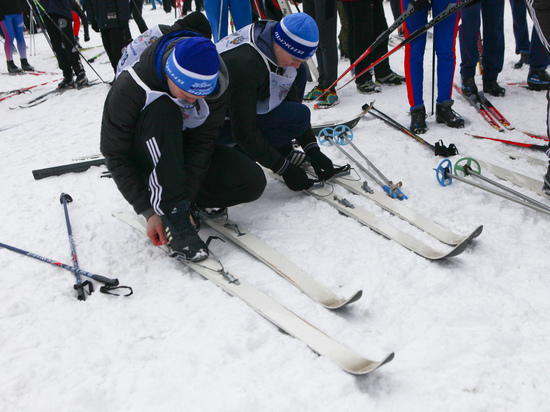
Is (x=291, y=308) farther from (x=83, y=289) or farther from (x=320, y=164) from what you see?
(x=320, y=164)

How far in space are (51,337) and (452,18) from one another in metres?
3.67

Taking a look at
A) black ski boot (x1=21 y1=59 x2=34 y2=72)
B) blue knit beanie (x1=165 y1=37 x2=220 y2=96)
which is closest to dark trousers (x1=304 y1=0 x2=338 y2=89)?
blue knit beanie (x1=165 y1=37 x2=220 y2=96)

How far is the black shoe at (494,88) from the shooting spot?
4590 mm

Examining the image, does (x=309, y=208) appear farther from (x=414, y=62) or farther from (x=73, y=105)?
(x=73, y=105)

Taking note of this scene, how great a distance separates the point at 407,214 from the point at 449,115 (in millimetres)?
1708

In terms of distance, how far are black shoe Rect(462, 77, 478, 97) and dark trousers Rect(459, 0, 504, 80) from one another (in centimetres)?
5

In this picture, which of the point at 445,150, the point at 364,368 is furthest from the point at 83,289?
the point at 445,150

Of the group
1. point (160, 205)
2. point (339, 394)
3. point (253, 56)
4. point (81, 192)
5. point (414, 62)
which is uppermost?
point (253, 56)

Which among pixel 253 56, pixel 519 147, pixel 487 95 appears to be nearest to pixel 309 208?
pixel 253 56

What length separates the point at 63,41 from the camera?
6.54 metres

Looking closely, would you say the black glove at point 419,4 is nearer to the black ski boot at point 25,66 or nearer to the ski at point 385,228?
the ski at point 385,228

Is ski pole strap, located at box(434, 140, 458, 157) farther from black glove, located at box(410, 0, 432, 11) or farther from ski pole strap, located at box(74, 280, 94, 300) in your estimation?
ski pole strap, located at box(74, 280, 94, 300)

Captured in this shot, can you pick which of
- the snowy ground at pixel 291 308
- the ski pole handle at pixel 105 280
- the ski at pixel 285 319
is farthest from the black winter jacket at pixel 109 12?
the ski pole handle at pixel 105 280

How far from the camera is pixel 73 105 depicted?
19.8 ft
